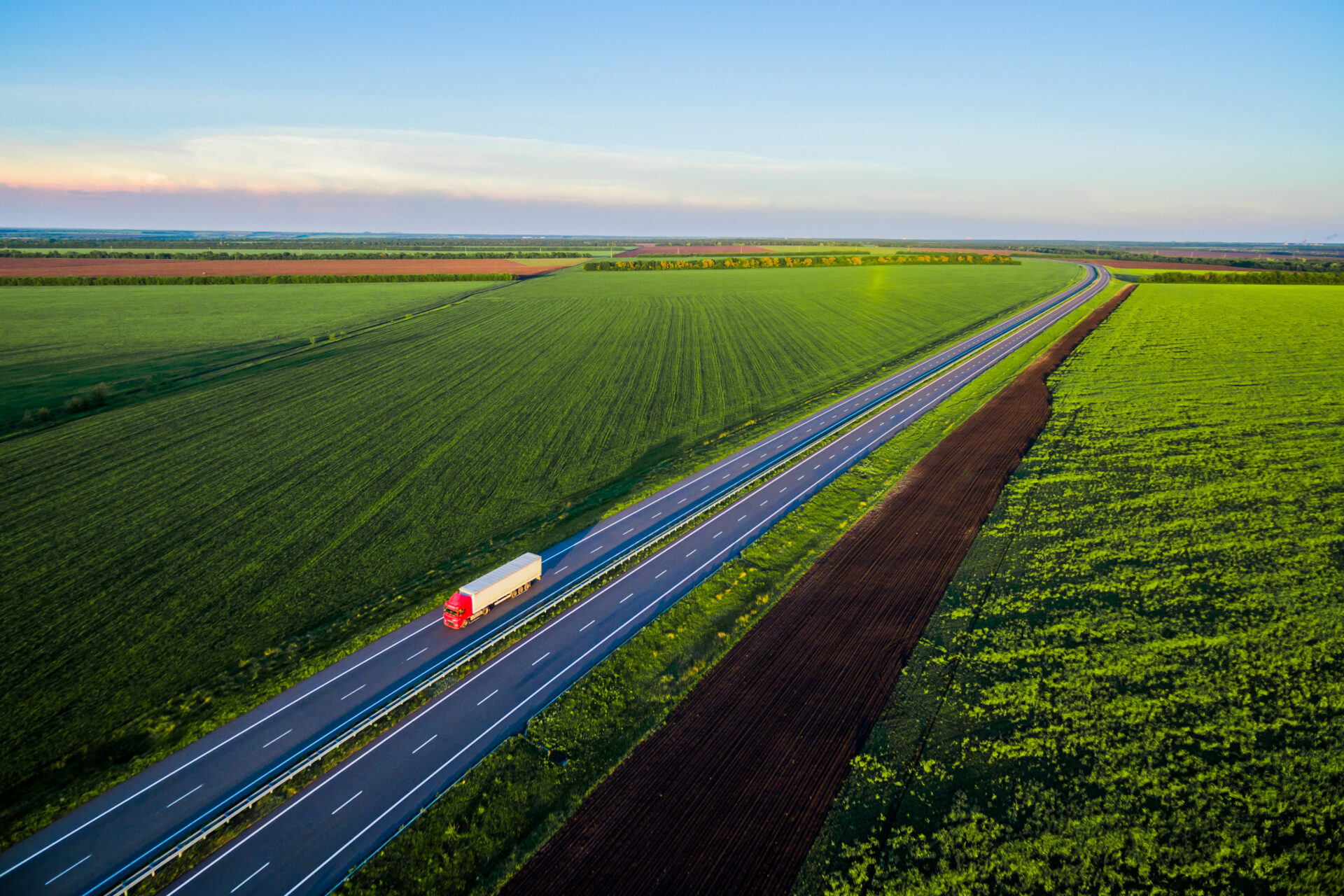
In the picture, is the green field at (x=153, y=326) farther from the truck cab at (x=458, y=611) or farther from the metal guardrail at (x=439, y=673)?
the metal guardrail at (x=439, y=673)

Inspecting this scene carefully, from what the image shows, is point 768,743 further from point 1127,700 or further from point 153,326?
point 153,326

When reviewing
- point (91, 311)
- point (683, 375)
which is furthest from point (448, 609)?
point (91, 311)

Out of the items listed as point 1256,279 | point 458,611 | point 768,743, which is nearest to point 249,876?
point 458,611

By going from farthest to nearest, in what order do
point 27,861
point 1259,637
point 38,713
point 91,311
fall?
point 91,311, point 1259,637, point 38,713, point 27,861

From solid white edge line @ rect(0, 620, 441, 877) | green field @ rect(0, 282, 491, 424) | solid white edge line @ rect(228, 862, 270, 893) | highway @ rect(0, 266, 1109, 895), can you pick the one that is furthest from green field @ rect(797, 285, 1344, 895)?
green field @ rect(0, 282, 491, 424)

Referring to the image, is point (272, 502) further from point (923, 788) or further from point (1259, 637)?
point (1259, 637)
